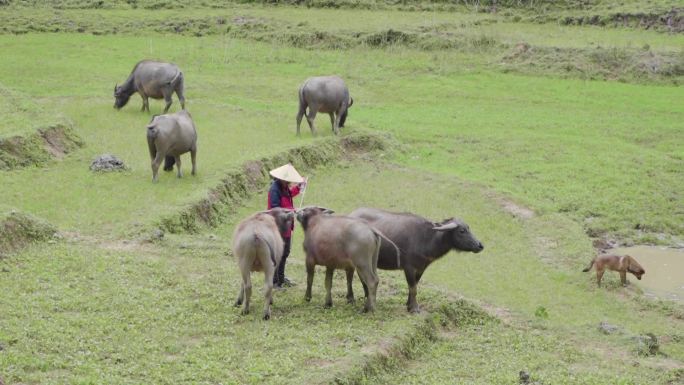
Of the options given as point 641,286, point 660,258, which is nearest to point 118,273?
point 641,286

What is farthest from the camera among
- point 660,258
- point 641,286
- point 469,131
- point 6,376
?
point 469,131

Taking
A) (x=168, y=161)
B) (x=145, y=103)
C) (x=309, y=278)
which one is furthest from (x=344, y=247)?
(x=145, y=103)

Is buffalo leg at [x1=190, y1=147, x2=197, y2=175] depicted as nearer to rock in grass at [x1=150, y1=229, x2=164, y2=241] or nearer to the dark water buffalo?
rock in grass at [x1=150, y1=229, x2=164, y2=241]

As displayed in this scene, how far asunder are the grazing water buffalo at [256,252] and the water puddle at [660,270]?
7719mm

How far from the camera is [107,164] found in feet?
60.7

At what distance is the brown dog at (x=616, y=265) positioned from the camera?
15.6 meters

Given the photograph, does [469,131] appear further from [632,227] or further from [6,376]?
[6,376]

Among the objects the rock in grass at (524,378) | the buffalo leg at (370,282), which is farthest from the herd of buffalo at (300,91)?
the rock in grass at (524,378)

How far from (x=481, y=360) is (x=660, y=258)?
825cm

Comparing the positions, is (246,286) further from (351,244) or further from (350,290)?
(350,290)

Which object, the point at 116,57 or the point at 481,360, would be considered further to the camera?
the point at 116,57

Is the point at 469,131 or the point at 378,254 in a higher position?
the point at 378,254

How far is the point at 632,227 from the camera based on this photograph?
19.4 metres

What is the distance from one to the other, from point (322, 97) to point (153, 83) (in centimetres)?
449
